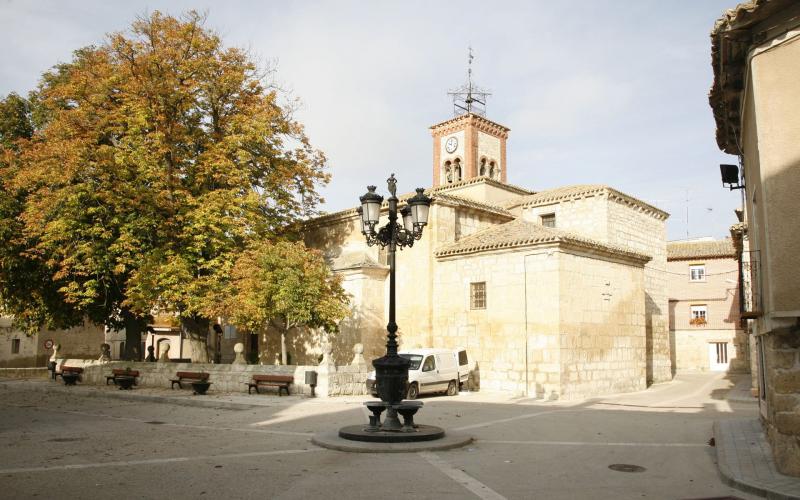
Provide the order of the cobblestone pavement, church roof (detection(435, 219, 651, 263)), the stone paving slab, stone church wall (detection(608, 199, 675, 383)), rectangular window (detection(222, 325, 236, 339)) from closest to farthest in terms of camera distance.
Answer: the stone paving slab
the cobblestone pavement
church roof (detection(435, 219, 651, 263))
stone church wall (detection(608, 199, 675, 383))
rectangular window (detection(222, 325, 236, 339))

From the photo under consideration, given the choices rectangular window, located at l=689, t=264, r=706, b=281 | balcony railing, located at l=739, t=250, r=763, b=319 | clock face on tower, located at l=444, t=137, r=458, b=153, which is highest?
clock face on tower, located at l=444, t=137, r=458, b=153

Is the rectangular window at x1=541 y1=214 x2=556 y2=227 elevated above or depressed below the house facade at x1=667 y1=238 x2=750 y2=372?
above

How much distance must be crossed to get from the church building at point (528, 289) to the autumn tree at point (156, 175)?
505 cm

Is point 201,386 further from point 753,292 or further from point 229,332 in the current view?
point 229,332

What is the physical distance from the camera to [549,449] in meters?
10.4

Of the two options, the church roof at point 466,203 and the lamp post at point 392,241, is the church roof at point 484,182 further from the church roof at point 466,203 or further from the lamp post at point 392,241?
the lamp post at point 392,241

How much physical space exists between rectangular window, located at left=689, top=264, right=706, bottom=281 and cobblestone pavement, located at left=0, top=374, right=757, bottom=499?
2442 cm

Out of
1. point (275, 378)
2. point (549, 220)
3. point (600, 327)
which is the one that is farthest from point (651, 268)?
point (275, 378)

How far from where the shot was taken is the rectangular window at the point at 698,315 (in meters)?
39.4

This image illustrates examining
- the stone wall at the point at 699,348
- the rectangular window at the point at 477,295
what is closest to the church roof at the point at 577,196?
the rectangular window at the point at 477,295

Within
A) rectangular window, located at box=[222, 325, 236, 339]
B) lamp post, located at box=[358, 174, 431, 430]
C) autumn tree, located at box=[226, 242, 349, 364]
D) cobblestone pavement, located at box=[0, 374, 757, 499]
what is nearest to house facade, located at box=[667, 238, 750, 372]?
cobblestone pavement, located at box=[0, 374, 757, 499]

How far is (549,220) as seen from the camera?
30109mm

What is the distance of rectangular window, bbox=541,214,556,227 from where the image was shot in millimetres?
29797

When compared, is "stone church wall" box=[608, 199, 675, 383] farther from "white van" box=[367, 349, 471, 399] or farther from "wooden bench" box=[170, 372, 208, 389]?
"wooden bench" box=[170, 372, 208, 389]
